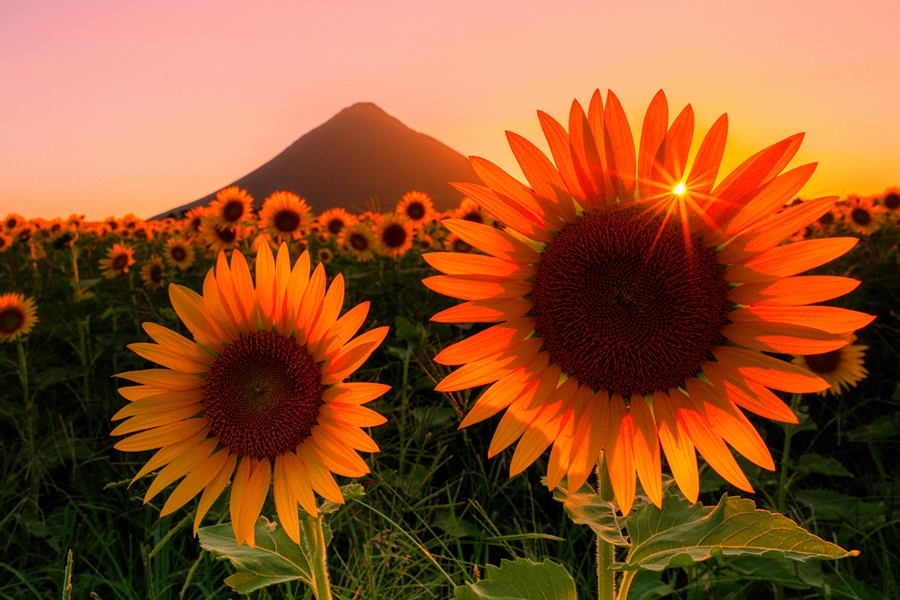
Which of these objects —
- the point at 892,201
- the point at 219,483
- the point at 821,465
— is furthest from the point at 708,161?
the point at 892,201

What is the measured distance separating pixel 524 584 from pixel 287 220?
246 inches

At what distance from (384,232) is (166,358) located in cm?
634

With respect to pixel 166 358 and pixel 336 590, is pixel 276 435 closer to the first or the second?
pixel 166 358

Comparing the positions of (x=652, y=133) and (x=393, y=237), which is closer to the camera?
(x=652, y=133)

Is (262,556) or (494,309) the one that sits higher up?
(494,309)

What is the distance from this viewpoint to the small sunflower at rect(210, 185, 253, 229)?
6.57 meters

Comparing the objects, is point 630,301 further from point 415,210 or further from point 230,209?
point 415,210

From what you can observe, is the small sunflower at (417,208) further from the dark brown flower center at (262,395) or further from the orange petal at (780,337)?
the orange petal at (780,337)

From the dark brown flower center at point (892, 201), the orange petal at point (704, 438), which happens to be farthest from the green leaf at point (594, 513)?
the dark brown flower center at point (892, 201)

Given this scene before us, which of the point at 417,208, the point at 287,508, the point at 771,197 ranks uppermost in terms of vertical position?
the point at 417,208

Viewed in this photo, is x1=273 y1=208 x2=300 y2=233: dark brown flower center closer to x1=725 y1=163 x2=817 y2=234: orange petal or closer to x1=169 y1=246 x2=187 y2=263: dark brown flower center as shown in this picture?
x1=169 y1=246 x2=187 y2=263: dark brown flower center

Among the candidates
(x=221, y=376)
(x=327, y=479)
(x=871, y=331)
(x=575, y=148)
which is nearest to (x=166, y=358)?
(x=221, y=376)

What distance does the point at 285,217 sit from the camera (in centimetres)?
711

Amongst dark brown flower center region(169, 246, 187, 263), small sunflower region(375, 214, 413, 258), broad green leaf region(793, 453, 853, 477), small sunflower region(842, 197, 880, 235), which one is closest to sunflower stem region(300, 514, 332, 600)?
broad green leaf region(793, 453, 853, 477)
